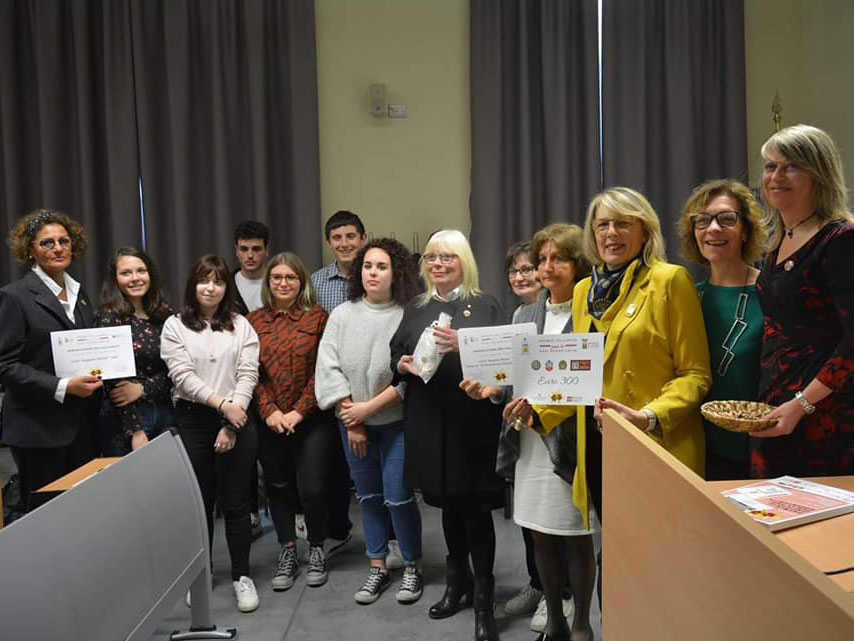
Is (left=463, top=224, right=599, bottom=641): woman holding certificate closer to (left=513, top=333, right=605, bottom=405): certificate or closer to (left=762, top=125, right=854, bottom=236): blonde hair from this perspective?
(left=513, top=333, right=605, bottom=405): certificate

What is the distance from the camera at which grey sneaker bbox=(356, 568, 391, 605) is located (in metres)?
2.83

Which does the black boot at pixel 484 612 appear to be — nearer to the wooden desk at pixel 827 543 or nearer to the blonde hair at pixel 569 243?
the blonde hair at pixel 569 243

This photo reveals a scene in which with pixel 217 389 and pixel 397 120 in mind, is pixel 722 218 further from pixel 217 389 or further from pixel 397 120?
pixel 397 120

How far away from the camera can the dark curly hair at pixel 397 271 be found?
283 cm

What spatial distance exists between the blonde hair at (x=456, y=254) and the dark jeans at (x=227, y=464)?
1052 mm

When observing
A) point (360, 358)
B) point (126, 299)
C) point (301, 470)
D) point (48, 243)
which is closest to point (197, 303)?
point (126, 299)

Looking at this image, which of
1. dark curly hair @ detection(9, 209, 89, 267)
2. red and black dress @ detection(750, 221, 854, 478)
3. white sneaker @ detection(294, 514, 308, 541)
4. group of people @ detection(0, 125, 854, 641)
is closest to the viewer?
red and black dress @ detection(750, 221, 854, 478)

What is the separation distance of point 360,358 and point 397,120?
268 centimetres

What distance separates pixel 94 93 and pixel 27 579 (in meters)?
4.30

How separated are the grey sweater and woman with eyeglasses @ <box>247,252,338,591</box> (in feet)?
0.61

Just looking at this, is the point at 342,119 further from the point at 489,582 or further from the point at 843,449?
the point at 843,449

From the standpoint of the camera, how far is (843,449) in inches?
66.6

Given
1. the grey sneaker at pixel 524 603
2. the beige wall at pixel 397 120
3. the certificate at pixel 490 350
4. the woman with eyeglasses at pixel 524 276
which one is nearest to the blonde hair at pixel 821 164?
the certificate at pixel 490 350

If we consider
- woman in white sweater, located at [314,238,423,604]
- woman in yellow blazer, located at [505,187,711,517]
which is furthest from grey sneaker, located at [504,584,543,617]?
woman in yellow blazer, located at [505,187,711,517]
